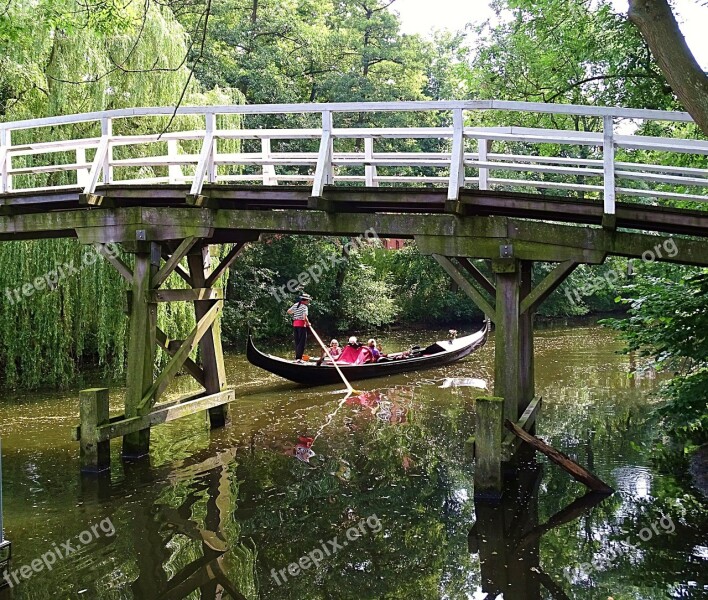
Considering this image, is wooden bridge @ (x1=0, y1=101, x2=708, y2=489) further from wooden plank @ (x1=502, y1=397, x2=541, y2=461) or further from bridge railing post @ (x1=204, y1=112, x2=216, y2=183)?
wooden plank @ (x1=502, y1=397, x2=541, y2=461)

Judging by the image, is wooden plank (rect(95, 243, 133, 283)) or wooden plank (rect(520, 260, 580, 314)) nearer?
wooden plank (rect(520, 260, 580, 314))

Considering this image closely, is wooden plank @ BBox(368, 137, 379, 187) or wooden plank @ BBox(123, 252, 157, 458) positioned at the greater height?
wooden plank @ BBox(368, 137, 379, 187)

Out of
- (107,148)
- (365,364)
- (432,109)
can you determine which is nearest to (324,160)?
(432,109)

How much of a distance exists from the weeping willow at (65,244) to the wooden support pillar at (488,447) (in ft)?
25.6

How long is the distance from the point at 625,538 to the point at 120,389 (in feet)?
35.6

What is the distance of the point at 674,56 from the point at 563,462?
4.93m

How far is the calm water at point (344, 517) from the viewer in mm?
6375

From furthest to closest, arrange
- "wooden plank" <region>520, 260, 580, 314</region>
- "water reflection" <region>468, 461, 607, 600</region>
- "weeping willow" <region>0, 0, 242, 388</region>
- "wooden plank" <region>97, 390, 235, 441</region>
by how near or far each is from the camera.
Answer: "weeping willow" <region>0, 0, 242, 388</region>
"wooden plank" <region>97, 390, 235, 441</region>
"wooden plank" <region>520, 260, 580, 314</region>
"water reflection" <region>468, 461, 607, 600</region>

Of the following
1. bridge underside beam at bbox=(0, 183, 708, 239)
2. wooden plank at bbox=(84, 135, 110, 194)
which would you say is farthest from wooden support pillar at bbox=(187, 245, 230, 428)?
wooden plank at bbox=(84, 135, 110, 194)

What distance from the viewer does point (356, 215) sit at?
9273mm

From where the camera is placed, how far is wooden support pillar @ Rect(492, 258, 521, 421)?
27.8 feet

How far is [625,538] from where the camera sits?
727 cm

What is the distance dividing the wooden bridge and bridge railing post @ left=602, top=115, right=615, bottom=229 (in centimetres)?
2

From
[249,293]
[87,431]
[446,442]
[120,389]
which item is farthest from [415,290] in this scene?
[87,431]
